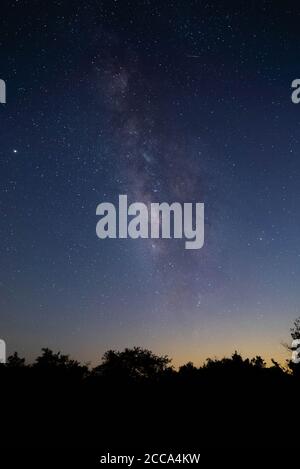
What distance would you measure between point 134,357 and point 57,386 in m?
39.2

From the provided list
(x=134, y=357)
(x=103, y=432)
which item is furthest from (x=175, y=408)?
(x=134, y=357)

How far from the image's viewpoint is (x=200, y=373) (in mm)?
21812

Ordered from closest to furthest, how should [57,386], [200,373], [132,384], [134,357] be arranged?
[57,386] → [132,384] → [200,373] → [134,357]

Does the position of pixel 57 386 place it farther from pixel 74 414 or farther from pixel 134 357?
pixel 134 357

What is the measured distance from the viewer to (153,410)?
16.9 metres

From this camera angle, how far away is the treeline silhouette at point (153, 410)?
46.6ft

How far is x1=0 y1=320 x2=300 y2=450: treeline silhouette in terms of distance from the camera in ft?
46.6
